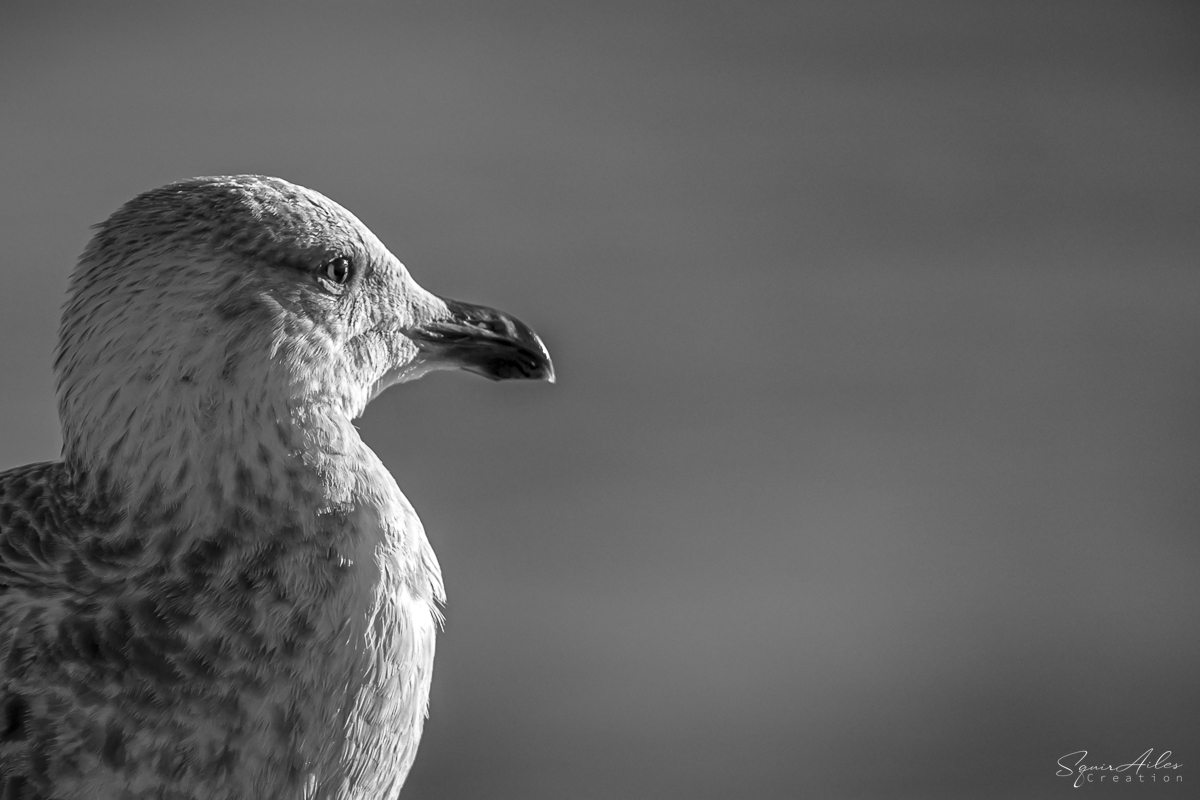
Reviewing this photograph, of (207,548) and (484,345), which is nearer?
(207,548)

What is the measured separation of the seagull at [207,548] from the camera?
6.23ft

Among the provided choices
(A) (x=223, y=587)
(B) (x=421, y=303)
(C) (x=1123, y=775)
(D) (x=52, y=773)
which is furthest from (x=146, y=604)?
(C) (x=1123, y=775)

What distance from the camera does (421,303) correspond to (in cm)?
241

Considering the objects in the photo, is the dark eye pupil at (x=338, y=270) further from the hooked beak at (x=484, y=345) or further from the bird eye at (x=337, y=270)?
the hooked beak at (x=484, y=345)

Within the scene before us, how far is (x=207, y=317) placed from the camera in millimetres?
2014

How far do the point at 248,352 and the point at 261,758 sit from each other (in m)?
0.59

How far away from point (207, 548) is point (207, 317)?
1.12 feet

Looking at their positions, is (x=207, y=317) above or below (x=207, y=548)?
above

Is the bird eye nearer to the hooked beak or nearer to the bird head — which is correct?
the bird head

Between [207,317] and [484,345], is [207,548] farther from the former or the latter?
[484,345]
